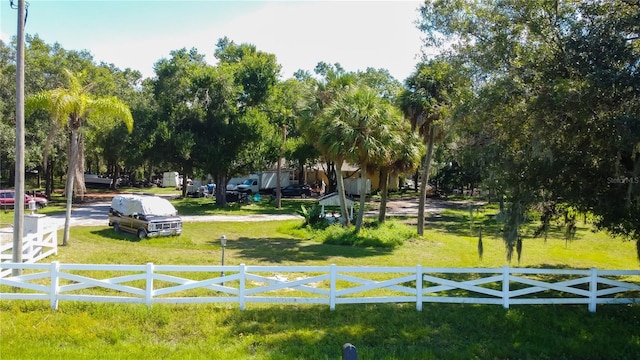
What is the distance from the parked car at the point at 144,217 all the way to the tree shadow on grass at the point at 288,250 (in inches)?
75.2

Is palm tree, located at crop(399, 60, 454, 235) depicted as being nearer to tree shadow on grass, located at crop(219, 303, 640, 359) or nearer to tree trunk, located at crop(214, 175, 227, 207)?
tree shadow on grass, located at crop(219, 303, 640, 359)

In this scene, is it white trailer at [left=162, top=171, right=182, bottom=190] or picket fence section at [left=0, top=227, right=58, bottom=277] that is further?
white trailer at [left=162, top=171, right=182, bottom=190]

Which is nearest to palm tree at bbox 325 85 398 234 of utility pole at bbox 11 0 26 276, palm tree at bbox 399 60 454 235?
palm tree at bbox 399 60 454 235

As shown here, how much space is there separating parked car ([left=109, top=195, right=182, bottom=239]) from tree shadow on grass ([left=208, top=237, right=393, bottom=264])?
6.27 ft

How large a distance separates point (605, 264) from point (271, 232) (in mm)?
13965

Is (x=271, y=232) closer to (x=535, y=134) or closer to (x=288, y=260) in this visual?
(x=288, y=260)

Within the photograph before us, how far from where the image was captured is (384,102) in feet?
70.9

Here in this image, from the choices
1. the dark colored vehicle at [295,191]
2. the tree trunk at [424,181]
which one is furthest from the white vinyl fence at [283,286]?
the dark colored vehicle at [295,191]

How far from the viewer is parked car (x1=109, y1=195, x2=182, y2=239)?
18969 millimetres

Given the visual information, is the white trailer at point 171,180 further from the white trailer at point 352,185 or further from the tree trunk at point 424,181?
A: the tree trunk at point 424,181

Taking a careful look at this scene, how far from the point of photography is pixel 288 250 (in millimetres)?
18047

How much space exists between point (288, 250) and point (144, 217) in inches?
237

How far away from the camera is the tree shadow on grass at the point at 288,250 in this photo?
1623cm

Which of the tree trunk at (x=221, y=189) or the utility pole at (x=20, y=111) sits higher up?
the utility pole at (x=20, y=111)
